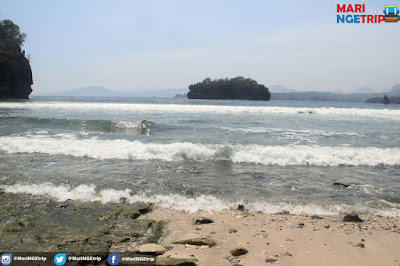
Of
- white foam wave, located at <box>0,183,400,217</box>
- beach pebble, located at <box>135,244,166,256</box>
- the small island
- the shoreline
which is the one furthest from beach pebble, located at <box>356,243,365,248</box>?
the small island

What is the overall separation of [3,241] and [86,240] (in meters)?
1.02

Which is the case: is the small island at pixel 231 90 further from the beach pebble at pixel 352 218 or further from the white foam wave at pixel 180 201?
the beach pebble at pixel 352 218

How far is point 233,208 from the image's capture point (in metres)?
4.80

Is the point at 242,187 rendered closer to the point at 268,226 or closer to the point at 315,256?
the point at 268,226

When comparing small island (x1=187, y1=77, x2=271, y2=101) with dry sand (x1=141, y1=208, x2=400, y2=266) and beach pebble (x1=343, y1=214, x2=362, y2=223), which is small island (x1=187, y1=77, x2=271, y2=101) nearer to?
beach pebble (x1=343, y1=214, x2=362, y2=223)

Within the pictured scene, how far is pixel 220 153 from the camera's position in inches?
376

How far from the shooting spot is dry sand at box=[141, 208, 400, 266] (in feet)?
9.97

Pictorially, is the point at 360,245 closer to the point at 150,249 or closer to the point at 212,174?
the point at 150,249

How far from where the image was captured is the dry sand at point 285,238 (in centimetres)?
304

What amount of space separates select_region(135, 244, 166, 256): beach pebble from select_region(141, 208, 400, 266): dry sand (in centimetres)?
8

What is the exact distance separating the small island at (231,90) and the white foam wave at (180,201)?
105 metres

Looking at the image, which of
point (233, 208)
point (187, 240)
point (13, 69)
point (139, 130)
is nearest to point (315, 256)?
point (187, 240)

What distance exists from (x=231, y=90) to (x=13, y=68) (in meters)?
77.9

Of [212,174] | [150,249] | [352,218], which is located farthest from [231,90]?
[150,249]
